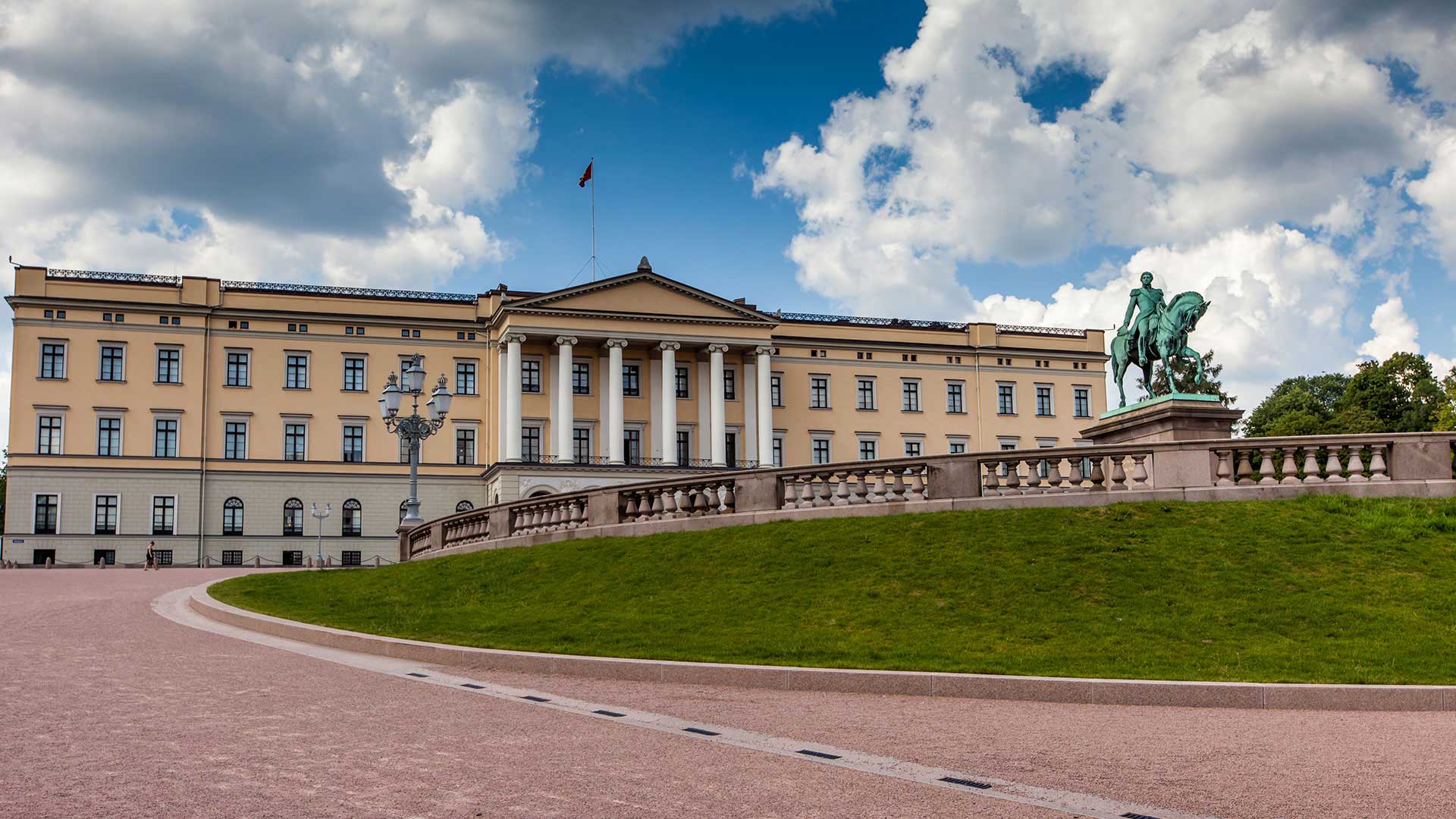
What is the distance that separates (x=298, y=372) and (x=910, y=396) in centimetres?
4073

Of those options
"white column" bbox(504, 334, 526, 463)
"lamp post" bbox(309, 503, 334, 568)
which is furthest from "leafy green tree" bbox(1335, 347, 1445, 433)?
"lamp post" bbox(309, 503, 334, 568)

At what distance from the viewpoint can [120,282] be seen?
7381 centimetres

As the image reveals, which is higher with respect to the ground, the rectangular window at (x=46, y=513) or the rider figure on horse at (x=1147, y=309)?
the rider figure on horse at (x=1147, y=309)

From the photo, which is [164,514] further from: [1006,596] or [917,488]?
[1006,596]

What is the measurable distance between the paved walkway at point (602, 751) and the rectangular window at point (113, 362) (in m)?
64.0

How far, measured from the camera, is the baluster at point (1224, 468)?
24.5 meters

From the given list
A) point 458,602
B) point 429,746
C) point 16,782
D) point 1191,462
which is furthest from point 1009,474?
point 16,782

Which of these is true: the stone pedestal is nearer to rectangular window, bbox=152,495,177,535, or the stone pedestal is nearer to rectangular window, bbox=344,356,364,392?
rectangular window, bbox=344,356,364,392

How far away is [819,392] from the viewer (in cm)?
8625

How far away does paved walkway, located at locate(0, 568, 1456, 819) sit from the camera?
8.25 meters

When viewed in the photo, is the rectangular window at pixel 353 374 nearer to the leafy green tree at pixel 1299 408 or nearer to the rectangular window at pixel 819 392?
the rectangular window at pixel 819 392

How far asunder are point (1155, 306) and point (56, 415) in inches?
2450

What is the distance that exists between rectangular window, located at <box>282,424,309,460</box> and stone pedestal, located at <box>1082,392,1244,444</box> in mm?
56309

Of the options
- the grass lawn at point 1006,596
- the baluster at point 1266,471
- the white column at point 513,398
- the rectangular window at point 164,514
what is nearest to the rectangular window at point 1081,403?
the white column at point 513,398
